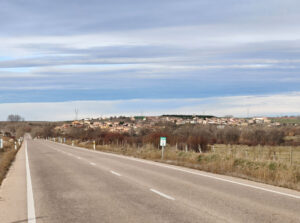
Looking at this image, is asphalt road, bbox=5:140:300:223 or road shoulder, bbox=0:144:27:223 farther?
road shoulder, bbox=0:144:27:223

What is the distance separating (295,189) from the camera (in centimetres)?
1433

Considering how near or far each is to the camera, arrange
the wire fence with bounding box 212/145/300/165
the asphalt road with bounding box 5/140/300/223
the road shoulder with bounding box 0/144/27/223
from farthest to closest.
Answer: the wire fence with bounding box 212/145/300/165 → the road shoulder with bounding box 0/144/27/223 → the asphalt road with bounding box 5/140/300/223

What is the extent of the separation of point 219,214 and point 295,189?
552 cm

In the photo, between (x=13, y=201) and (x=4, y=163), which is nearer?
(x=13, y=201)

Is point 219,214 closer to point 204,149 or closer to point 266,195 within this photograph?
point 266,195

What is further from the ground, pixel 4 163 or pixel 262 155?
pixel 4 163

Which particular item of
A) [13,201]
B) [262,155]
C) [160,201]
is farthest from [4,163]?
[262,155]

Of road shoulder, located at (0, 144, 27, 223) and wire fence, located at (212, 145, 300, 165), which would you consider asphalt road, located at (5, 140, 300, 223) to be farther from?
wire fence, located at (212, 145, 300, 165)

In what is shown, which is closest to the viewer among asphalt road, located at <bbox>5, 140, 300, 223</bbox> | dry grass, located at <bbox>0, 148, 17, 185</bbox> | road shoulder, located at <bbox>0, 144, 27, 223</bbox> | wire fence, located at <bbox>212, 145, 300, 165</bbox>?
asphalt road, located at <bbox>5, 140, 300, 223</bbox>

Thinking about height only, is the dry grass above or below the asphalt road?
below

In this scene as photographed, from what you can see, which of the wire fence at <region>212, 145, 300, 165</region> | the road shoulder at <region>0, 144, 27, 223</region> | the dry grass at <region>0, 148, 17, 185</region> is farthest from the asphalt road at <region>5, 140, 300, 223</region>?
the wire fence at <region>212, 145, 300, 165</region>

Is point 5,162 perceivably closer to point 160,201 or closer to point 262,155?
point 160,201

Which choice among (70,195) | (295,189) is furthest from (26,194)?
(295,189)

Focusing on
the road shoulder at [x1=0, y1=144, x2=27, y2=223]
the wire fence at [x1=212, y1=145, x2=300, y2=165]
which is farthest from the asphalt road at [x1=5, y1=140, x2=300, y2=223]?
the wire fence at [x1=212, y1=145, x2=300, y2=165]
